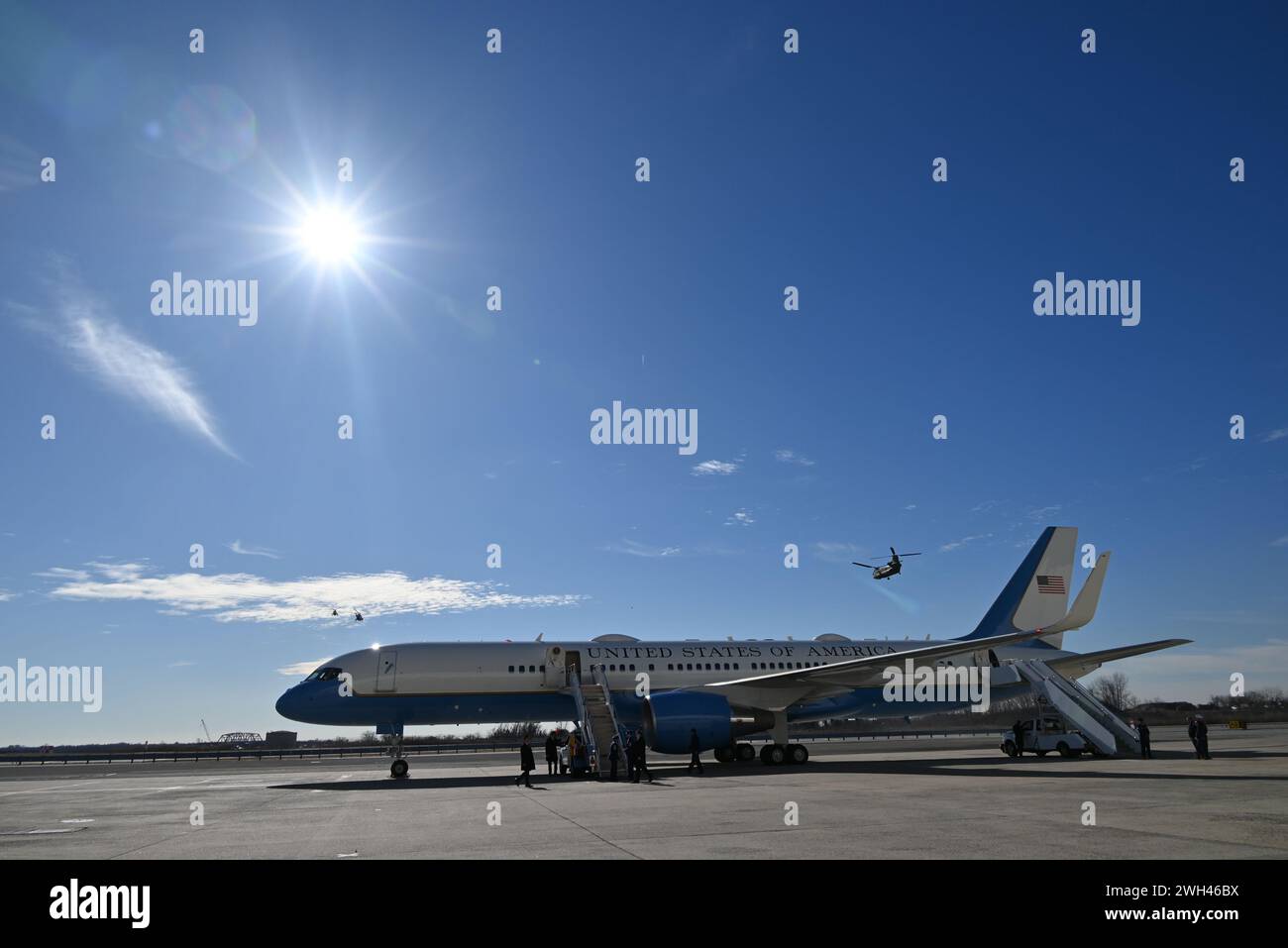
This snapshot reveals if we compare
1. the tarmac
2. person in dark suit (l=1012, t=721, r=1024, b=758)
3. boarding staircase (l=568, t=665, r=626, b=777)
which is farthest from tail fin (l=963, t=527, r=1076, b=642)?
boarding staircase (l=568, t=665, r=626, b=777)

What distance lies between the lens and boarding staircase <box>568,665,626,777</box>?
26891 millimetres

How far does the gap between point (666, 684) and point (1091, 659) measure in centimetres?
1728

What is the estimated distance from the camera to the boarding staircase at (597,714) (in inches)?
1059

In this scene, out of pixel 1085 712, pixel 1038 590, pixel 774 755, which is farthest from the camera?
pixel 1038 590

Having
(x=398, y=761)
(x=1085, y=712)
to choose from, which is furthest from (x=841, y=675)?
(x=398, y=761)

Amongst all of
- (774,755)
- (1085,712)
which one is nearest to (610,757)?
(774,755)

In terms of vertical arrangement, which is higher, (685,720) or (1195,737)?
(685,720)

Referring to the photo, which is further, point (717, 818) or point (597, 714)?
point (597, 714)

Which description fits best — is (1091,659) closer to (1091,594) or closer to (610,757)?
(1091,594)

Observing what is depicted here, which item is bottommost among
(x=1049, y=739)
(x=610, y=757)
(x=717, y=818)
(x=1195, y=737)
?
(x=1049, y=739)

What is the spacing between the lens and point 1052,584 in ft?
128

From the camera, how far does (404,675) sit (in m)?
29.6

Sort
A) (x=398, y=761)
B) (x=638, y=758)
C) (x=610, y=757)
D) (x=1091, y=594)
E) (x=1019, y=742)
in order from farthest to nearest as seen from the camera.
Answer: (x=1091, y=594) → (x=1019, y=742) → (x=398, y=761) → (x=610, y=757) → (x=638, y=758)

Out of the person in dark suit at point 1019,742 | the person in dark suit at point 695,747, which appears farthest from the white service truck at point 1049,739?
the person in dark suit at point 695,747
